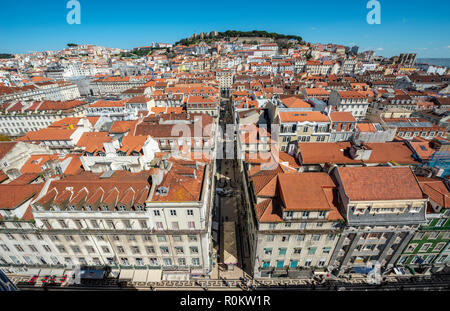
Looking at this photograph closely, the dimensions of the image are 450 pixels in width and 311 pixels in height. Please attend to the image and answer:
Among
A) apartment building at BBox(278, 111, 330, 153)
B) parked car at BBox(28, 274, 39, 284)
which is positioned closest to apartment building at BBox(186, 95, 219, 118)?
apartment building at BBox(278, 111, 330, 153)

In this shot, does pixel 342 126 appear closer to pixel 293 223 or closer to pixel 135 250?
pixel 293 223

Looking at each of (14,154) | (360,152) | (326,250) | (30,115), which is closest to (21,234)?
(14,154)

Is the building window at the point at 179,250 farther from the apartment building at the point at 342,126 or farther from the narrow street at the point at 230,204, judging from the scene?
the apartment building at the point at 342,126

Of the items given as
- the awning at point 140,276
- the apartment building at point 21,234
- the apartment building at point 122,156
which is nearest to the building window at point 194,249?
the awning at point 140,276

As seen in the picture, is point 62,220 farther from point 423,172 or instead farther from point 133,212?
point 423,172

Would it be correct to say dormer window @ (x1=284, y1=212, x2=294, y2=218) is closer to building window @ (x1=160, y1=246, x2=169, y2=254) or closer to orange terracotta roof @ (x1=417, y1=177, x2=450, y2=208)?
building window @ (x1=160, y1=246, x2=169, y2=254)

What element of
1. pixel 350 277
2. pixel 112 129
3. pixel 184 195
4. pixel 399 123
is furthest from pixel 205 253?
pixel 399 123
